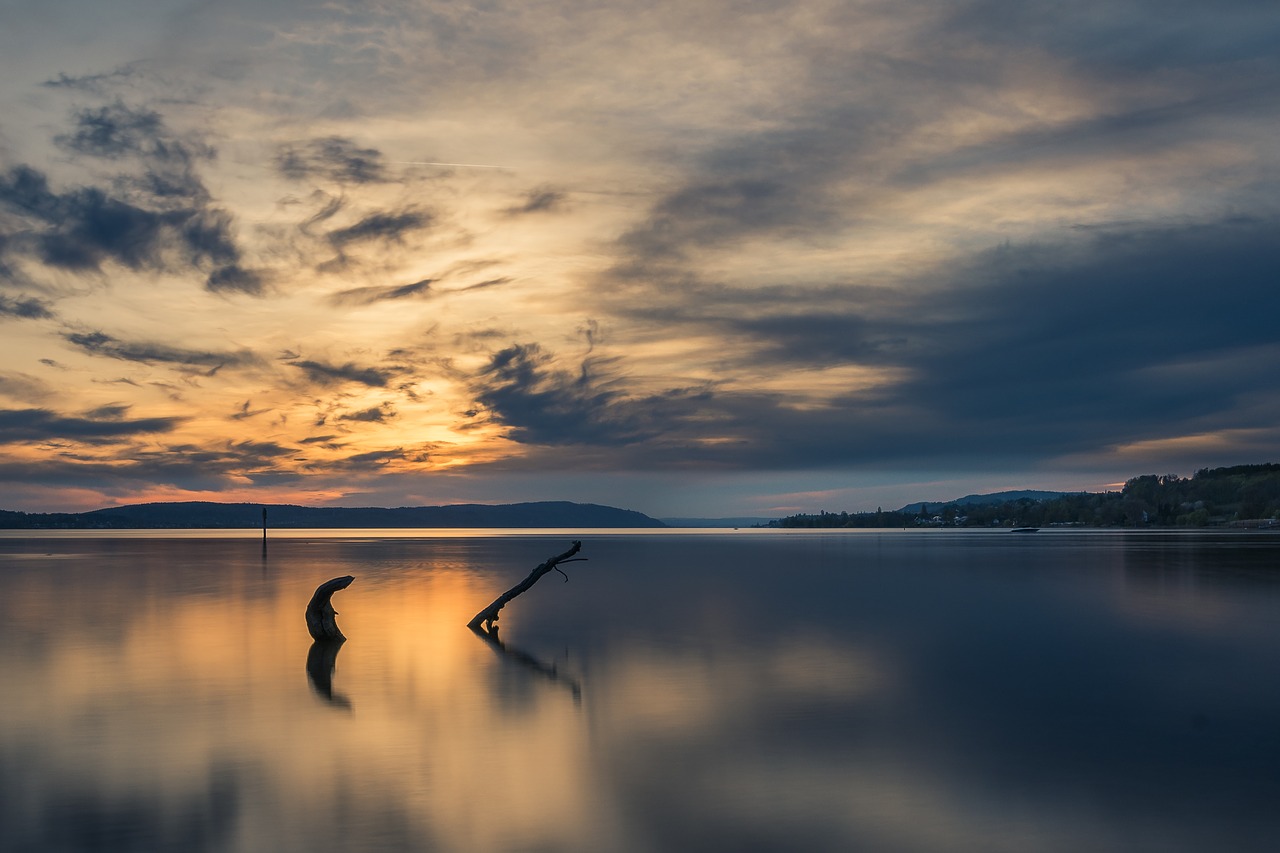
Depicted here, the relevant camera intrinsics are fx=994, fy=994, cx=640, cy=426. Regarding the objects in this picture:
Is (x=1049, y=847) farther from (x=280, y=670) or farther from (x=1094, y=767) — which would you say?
(x=280, y=670)

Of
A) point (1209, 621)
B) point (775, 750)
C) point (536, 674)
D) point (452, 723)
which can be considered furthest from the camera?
point (1209, 621)

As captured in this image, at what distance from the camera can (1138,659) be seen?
27.6 metres

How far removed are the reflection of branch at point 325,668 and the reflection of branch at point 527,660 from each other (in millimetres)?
4551

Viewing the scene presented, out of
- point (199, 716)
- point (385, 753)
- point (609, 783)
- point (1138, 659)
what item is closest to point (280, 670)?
point (199, 716)

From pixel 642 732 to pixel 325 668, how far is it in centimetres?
1118

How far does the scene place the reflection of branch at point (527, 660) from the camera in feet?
75.0

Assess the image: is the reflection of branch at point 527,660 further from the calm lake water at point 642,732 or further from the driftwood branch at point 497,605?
the calm lake water at point 642,732

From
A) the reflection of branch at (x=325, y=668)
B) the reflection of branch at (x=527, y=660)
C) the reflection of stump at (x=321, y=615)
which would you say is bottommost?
the reflection of branch at (x=527, y=660)

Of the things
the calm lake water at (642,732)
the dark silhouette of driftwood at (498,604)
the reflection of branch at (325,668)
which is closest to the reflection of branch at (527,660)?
the dark silhouette of driftwood at (498,604)

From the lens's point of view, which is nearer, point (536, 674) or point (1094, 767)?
point (1094, 767)

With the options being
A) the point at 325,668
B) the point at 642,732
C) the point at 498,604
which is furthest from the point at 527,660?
the point at 642,732

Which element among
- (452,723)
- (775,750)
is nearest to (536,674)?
(452,723)

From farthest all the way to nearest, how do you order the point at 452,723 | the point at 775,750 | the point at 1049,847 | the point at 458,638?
1. the point at 458,638
2. the point at 452,723
3. the point at 775,750
4. the point at 1049,847

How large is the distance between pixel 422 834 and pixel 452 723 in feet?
21.4
